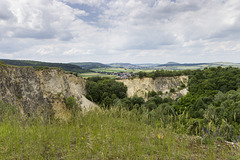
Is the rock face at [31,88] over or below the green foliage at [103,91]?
over

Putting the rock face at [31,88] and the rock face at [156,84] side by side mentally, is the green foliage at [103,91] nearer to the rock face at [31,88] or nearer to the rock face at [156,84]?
the rock face at [156,84]

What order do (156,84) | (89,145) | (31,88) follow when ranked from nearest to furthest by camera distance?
1. (89,145)
2. (31,88)
3. (156,84)

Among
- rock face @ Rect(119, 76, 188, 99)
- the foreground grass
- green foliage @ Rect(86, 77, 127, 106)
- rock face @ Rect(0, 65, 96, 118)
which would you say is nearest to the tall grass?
the foreground grass

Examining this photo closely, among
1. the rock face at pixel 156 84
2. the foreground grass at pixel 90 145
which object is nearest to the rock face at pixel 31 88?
the foreground grass at pixel 90 145

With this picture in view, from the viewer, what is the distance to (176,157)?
4.63 meters

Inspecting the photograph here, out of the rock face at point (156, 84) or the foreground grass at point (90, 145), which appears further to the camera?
the rock face at point (156, 84)

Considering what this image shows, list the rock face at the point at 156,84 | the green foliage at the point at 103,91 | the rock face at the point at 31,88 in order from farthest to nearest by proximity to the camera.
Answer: the rock face at the point at 156,84 < the green foliage at the point at 103,91 < the rock face at the point at 31,88

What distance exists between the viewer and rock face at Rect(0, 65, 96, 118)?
21969mm

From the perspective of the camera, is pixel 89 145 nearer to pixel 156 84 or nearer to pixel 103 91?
pixel 103 91

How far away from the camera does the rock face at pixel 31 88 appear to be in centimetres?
2197

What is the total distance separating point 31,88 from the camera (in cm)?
2578

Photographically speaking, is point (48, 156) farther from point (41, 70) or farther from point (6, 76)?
point (41, 70)

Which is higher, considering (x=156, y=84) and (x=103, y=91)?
(x=156, y=84)

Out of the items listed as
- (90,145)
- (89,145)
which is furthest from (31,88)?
(90,145)
